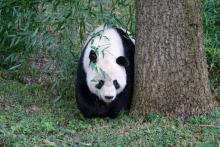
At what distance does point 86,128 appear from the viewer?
19.6ft

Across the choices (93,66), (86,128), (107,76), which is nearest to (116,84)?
(107,76)

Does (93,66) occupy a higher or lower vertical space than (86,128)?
higher

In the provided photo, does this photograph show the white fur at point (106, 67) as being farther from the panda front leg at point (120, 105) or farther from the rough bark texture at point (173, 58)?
the rough bark texture at point (173, 58)

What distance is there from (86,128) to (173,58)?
1199mm

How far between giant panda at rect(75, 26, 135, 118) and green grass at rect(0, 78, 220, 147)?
16cm

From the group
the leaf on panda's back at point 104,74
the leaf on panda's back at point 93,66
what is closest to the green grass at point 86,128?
the leaf on panda's back at point 104,74

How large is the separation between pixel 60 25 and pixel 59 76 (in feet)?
3.83

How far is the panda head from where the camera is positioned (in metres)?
6.12

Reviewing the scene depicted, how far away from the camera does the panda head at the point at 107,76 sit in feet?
20.1

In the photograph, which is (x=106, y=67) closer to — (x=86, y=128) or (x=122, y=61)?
(x=122, y=61)

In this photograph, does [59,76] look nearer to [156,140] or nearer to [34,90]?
[34,90]

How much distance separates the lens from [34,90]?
7.23 meters

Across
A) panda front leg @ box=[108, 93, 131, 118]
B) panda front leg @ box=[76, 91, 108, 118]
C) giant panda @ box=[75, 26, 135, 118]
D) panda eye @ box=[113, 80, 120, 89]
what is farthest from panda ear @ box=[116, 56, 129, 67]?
panda front leg @ box=[76, 91, 108, 118]

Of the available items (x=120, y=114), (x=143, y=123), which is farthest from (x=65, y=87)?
(x=143, y=123)
